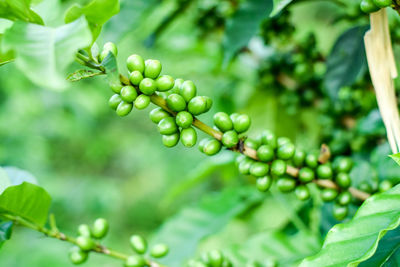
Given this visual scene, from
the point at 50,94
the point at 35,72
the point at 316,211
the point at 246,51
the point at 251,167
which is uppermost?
the point at 35,72

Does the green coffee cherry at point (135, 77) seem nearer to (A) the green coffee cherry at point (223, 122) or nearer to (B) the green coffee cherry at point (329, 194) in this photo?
(A) the green coffee cherry at point (223, 122)

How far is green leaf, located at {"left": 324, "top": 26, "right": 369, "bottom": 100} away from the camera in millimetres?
963

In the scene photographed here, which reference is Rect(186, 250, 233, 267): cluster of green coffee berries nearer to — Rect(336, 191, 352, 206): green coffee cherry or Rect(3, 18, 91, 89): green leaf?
Rect(336, 191, 352, 206): green coffee cherry

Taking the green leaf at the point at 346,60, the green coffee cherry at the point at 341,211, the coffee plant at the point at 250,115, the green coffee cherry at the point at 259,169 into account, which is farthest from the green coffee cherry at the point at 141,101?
the green leaf at the point at 346,60

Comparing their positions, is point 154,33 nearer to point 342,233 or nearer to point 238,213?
point 238,213

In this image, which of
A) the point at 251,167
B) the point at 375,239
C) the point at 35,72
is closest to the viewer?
the point at 35,72

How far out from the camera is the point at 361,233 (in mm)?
606

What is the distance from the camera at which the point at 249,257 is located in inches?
44.4

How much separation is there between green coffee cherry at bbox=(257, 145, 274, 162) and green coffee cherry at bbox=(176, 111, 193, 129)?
0.15 metres

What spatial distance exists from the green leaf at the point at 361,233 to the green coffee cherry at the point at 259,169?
0.15 metres

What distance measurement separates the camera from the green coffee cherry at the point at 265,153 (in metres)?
0.72

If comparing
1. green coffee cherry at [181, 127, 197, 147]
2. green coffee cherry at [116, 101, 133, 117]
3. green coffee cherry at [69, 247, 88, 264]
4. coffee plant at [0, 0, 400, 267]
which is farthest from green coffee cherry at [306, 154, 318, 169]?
green coffee cherry at [69, 247, 88, 264]

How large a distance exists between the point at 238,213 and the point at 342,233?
2.48ft

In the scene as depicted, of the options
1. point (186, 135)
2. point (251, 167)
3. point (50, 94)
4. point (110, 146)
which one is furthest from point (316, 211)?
point (110, 146)
